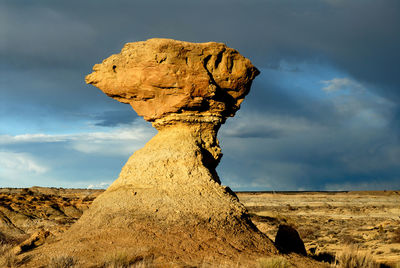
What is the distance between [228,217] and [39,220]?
18.4 m

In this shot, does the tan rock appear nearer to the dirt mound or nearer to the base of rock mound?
→ the dirt mound

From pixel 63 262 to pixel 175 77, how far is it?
5.02m

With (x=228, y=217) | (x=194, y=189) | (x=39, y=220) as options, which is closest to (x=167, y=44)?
(x=194, y=189)

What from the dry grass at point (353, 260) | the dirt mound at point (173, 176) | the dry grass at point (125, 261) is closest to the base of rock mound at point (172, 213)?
the dirt mound at point (173, 176)

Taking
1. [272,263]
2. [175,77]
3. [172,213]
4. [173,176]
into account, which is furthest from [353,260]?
[175,77]

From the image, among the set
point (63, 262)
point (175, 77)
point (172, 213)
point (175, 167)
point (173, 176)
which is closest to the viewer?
point (63, 262)

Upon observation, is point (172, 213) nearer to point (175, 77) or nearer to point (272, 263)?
point (272, 263)

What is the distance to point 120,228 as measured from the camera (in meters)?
7.97

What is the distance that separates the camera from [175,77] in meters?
9.20

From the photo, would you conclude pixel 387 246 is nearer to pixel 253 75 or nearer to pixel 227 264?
pixel 253 75

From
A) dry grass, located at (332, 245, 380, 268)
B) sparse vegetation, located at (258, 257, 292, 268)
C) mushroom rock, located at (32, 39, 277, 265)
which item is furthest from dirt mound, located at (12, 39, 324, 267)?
dry grass, located at (332, 245, 380, 268)

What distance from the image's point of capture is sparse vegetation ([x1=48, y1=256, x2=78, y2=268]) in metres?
6.43

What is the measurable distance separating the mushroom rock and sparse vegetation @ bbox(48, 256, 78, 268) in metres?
0.59

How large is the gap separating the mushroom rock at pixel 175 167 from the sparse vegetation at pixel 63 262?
0.59 m
